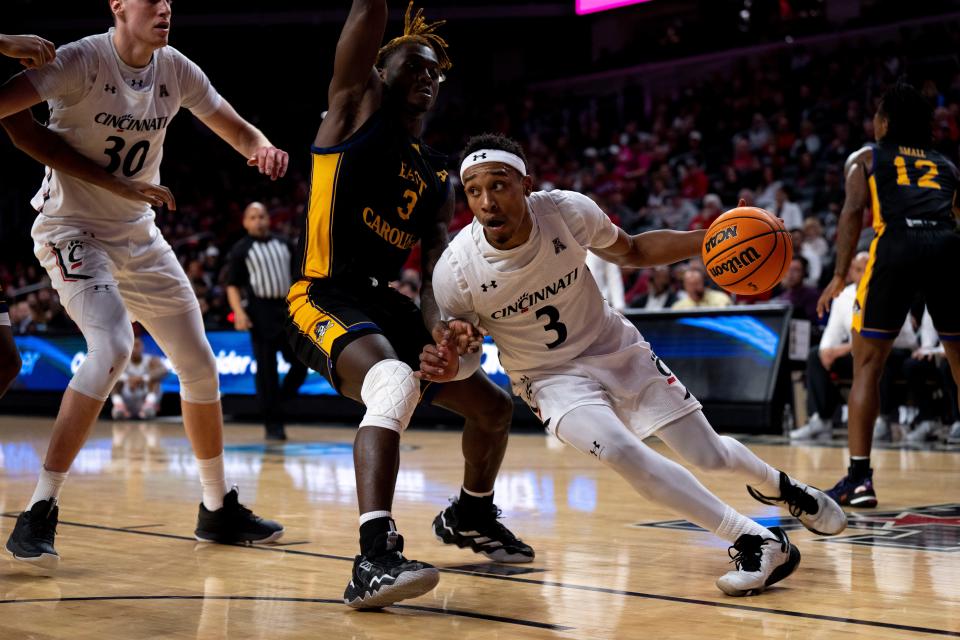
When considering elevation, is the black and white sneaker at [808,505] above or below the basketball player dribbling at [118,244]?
below

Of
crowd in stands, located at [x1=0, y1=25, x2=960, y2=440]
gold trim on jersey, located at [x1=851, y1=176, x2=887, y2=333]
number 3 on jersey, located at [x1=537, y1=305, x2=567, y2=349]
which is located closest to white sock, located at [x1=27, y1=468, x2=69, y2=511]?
number 3 on jersey, located at [x1=537, y1=305, x2=567, y2=349]

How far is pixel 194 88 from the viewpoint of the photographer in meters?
4.71

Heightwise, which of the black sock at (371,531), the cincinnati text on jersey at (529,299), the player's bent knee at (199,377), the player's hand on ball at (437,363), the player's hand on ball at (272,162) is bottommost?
the black sock at (371,531)

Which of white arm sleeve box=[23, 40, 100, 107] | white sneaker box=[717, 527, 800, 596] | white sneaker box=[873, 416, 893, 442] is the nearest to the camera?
white sneaker box=[717, 527, 800, 596]

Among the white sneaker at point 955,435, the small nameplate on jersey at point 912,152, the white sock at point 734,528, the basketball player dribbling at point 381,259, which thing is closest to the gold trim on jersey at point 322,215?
the basketball player dribbling at point 381,259

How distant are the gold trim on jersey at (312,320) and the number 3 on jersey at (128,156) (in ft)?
3.06

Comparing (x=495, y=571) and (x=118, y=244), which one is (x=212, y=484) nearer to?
(x=118, y=244)

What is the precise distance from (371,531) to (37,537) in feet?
4.90

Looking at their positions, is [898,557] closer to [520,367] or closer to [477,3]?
[520,367]

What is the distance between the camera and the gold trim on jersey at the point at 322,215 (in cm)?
395

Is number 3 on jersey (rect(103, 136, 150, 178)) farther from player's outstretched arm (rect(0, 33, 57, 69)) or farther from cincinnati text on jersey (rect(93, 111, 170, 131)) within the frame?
player's outstretched arm (rect(0, 33, 57, 69))

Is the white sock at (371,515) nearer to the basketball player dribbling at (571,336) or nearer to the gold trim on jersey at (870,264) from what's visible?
the basketball player dribbling at (571,336)

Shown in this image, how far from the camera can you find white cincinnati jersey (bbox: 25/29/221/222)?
167 inches

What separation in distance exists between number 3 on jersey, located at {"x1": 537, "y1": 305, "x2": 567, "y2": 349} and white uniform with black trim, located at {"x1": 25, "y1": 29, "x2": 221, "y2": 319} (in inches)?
65.1
